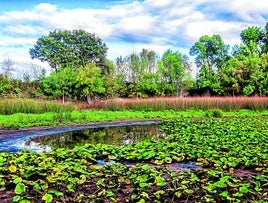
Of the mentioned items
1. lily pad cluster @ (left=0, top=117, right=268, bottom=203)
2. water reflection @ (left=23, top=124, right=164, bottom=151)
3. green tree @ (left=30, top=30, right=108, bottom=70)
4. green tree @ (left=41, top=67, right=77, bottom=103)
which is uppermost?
green tree @ (left=30, top=30, right=108, bottom=70)

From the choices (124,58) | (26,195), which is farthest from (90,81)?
(26,195)

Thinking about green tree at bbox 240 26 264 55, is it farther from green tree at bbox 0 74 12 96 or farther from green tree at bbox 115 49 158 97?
green tree at bbox 0 74 12 96

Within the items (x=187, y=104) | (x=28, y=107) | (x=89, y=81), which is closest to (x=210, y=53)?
(x=89, y=81)

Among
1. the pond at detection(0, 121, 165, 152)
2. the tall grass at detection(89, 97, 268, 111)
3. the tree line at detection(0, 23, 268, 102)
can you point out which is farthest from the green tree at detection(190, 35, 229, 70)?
the pond at detection(0, 121, 165, 152)

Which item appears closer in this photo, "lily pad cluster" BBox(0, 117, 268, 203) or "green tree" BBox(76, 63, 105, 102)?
"lily pad cluster" BBox(0, 117, 268, 203)

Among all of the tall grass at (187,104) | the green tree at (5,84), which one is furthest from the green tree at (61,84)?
the tall grass at (187,104)

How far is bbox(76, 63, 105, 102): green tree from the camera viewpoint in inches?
1412

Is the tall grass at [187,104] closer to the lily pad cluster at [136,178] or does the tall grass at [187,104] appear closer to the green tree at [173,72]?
the lily pad cluster at [136,178]

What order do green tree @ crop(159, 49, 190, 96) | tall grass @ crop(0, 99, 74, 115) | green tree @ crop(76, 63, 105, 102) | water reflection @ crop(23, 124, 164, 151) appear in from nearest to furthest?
water reflection @ crop(23, 124, 164, 151) → tall grass @ crop(0, 99, 74, 115) → green tree @ crop(76, 63, 105, 102) → green tree @ crop(159, 49, 190, 96)

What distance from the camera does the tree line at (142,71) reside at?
35094 millimetres

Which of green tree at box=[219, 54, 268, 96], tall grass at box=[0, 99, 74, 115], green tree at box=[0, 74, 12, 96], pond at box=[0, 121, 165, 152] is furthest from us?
green tree at box=[219, 54, 268, 96]

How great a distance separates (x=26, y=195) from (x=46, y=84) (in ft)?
112

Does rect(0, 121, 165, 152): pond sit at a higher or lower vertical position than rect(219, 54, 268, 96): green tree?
lower

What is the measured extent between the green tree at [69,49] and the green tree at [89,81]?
35.8ft
